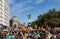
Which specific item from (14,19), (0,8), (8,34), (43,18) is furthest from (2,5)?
(8,34)

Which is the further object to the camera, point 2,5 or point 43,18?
point 2,5

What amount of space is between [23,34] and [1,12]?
409 ft

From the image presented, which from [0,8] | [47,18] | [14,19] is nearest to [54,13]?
[47,18]

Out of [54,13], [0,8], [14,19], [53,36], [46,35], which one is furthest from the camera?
[14,19]

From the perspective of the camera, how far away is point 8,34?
15305 millimetres

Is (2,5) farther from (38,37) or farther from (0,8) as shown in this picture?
(38,37)

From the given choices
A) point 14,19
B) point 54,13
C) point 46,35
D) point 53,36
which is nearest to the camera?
point 46,35

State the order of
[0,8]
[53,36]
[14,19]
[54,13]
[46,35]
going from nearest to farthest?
[46,35] → [53,36] → [54,13] → [0,8] → [14,19]

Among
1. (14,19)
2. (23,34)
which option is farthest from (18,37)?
(14,19)

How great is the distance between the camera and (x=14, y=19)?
148250mm

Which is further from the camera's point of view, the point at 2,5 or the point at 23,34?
the point at 2,5

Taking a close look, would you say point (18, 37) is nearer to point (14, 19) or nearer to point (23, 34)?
point (23, 34)

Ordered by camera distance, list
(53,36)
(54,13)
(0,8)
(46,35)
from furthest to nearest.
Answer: (0,8), (54,13), (53,36), (46,35)

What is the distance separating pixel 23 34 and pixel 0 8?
402 feet
